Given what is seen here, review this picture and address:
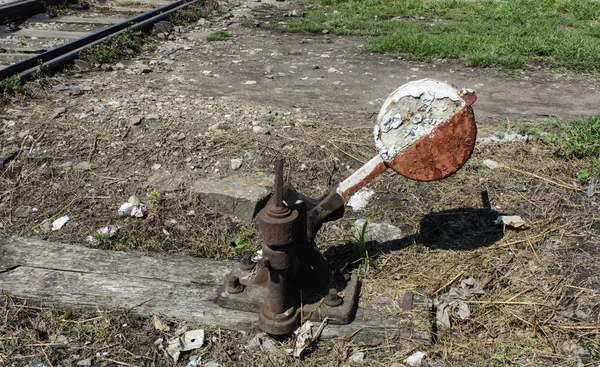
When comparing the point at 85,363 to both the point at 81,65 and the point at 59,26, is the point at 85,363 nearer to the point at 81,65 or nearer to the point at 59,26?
the point at 81,65

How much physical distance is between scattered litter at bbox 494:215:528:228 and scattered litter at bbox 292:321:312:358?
1.38 meters

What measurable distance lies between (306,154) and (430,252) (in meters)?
1.23

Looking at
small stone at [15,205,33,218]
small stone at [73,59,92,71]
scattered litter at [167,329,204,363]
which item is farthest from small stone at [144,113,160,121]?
scattered litter at [167,329,204,363]

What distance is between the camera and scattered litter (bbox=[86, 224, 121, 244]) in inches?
123

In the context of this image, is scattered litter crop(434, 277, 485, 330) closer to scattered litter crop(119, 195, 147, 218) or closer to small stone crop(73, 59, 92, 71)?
scattered litter crop(119, 195, 147, 218)

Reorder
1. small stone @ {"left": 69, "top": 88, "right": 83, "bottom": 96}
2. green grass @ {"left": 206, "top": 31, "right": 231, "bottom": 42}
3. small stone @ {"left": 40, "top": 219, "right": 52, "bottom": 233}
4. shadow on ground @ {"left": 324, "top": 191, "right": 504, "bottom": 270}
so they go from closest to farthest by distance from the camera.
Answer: shadow on ground @ {"left": 324, "top": 191, "right": 504, "bottom": 270}
small stone @ {"left": 40, "top": 219, "right": 52, "bottom": 233}
small stone @ {"left": 69, "top": 88, "right": 83, "bottom": 96}
green grass @ {"left": 206, "top": 31, "right": 231, "bottom": 42}

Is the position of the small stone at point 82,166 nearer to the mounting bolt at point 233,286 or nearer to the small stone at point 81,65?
the mounting bolt at point 233,286

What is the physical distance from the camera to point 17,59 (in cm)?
607

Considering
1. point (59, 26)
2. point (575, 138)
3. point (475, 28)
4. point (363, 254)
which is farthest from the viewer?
point (59, 26)

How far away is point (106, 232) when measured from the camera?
3162 mm

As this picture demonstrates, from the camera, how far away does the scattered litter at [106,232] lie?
3.14m

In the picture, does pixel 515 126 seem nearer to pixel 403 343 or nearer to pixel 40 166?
pixel 403 343

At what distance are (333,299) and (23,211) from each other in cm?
213

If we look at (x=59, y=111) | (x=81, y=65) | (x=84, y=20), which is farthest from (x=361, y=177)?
(x=84, y=20)
